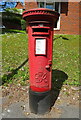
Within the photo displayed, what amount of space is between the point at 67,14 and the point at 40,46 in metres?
8.92

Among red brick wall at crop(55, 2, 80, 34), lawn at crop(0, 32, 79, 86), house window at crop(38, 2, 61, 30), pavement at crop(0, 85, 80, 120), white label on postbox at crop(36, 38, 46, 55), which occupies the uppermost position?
house window at crop(38, 2, 61, 30)

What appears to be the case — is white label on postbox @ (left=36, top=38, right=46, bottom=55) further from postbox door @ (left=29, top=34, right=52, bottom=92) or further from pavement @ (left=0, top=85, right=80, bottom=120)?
pavement @ (left=0, top=85, right=80, bottom=120)

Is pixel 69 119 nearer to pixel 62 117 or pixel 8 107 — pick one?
pixel 62 117

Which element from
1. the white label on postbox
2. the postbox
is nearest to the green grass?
the postbox

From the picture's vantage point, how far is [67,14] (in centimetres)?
1043

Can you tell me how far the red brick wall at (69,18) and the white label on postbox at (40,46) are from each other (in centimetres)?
848

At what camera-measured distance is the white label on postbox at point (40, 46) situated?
2420mm

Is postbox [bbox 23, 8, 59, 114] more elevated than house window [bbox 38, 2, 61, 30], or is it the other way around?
house window [bbox 38, 2, 61, 30]

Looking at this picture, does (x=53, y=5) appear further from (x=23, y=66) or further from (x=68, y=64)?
(x=23, y=66)

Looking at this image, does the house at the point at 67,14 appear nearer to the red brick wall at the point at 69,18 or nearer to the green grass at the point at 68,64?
the red brick wall at the point at 69,18

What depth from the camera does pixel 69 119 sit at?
2.52 m

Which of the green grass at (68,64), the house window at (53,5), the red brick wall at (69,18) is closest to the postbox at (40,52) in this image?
the green grass at (68,64)

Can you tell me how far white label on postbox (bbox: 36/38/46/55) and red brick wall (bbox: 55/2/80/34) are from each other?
8.48 m

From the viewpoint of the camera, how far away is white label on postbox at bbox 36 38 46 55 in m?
2.42
